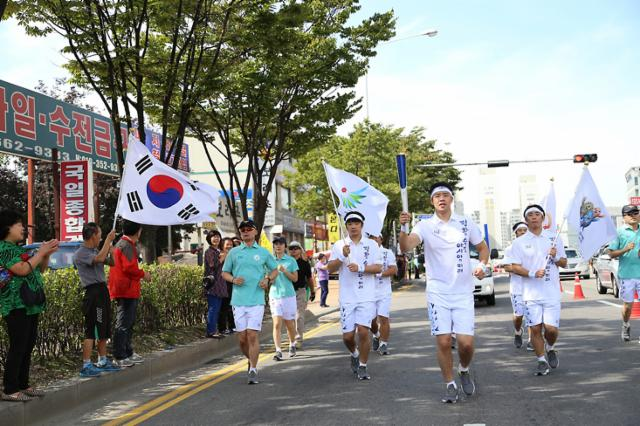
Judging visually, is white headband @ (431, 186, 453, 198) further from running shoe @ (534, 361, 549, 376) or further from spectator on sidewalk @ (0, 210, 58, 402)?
spectator on sidewalk @ (0, 210, 58, 402)

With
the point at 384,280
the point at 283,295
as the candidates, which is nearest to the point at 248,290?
the point at 283,295

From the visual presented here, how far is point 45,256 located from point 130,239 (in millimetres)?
2251

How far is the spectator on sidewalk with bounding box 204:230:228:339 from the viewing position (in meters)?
11.7

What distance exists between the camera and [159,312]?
36.1 feet

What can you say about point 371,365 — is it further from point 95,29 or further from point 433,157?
point 433,157

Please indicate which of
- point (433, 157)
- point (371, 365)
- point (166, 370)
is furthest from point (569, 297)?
point (433, 157)

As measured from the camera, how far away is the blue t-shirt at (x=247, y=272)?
335 inches

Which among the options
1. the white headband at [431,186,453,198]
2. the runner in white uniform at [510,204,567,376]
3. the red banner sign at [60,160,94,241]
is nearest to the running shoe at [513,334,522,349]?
the runner in white uniform at [510,204,567,376]

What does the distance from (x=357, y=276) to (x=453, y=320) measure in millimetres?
1825

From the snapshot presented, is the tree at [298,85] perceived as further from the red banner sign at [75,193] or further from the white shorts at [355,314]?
the white shorts at [355,314]

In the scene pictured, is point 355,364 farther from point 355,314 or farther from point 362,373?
point 355,314

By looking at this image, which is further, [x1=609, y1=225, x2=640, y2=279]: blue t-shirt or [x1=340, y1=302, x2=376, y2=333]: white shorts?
[x1=609, y1=225, x2=640, y2=279]: blue t-shirt

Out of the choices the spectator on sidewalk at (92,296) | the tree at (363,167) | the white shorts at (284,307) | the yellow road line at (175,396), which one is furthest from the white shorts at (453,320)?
the tree at (363,167)

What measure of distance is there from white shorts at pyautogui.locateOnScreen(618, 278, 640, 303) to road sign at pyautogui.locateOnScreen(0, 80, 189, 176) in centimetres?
1458
